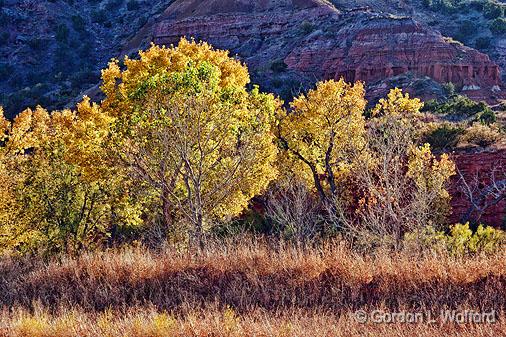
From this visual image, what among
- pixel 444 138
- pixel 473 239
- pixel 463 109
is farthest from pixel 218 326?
pixel 463 109

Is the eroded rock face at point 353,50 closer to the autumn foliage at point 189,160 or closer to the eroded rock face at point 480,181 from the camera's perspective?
the eroded rock face at point 480,181

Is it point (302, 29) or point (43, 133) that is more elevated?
point (302, 29)

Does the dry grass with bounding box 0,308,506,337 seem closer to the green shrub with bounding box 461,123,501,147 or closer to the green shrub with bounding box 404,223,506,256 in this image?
the green shrub with bounding box 404,223,506,256

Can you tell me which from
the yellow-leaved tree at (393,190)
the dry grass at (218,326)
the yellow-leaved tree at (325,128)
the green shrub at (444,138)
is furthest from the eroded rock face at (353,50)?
the dry grass at (218,326)

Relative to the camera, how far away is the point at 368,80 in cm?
5994

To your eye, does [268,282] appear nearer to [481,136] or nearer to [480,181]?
[480,181]

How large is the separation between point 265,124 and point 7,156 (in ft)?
31.3

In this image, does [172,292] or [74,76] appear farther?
[74,76]

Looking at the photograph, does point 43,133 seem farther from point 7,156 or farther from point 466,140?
point 466,140

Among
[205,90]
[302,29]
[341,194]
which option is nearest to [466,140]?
[341,194]

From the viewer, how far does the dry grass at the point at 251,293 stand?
574 centimetres

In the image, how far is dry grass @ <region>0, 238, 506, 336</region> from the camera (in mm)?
5738

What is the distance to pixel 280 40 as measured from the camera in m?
71.4

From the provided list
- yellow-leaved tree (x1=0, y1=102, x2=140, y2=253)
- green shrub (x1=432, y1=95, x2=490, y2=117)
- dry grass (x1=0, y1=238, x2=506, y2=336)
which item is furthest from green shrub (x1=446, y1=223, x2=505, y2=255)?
green shrub (x1=432, y1=95, x2=490, y2=117)
